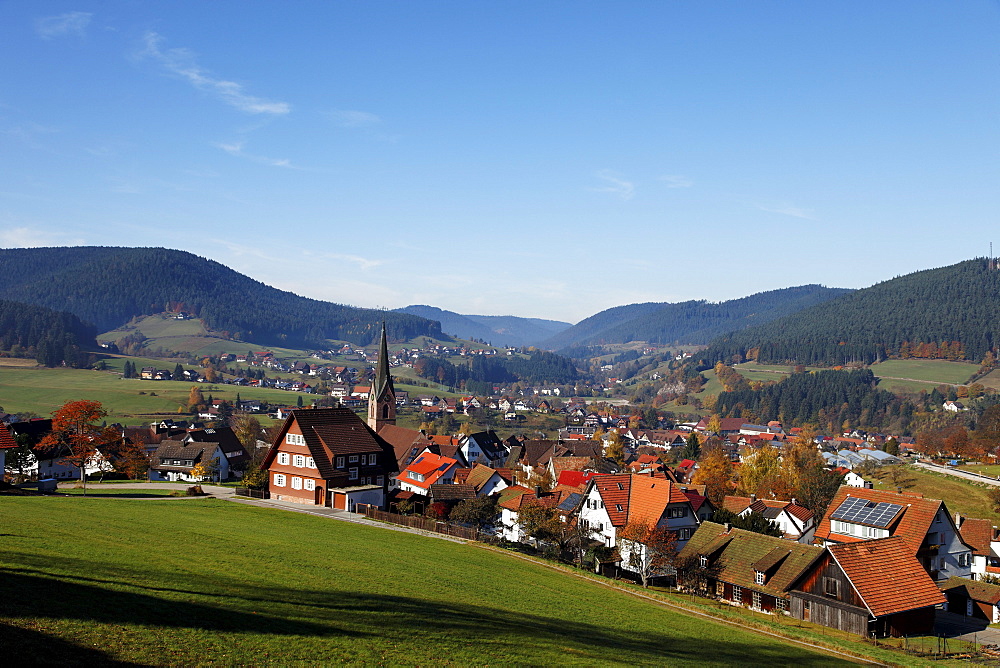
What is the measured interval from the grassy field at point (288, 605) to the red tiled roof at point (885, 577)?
35.2ft

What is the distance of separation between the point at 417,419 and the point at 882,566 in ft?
468

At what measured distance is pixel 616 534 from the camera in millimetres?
54125

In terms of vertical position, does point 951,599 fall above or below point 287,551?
below

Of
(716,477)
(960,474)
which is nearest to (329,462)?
(716,477)

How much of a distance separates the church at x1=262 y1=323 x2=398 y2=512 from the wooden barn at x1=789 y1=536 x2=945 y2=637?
1293 inches

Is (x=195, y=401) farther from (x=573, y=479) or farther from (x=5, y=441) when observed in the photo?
(x=573, y=479)

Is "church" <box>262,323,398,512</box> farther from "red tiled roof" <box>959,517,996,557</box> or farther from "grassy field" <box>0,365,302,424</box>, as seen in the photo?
"grassy field" <box>0,365,302,424</box>

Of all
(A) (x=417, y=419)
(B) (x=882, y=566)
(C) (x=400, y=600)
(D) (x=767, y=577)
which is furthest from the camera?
(A) (x=417, y=419)

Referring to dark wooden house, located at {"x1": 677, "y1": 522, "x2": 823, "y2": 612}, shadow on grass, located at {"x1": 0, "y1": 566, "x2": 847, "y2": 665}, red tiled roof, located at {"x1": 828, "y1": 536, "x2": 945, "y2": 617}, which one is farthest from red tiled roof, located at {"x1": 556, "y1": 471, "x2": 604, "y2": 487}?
shadow on grass, located at {"x1": 0, "y1": 566, "x2": 847, "y2": 665}

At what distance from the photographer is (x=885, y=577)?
39.7m

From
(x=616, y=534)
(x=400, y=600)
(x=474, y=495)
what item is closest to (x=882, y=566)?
(x=616, y=534)

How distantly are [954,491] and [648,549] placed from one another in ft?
153

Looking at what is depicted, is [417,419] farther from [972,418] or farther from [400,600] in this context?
[400,600]

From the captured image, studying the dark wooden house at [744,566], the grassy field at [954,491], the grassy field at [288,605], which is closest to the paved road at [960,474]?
the grassy field at [954,491]
